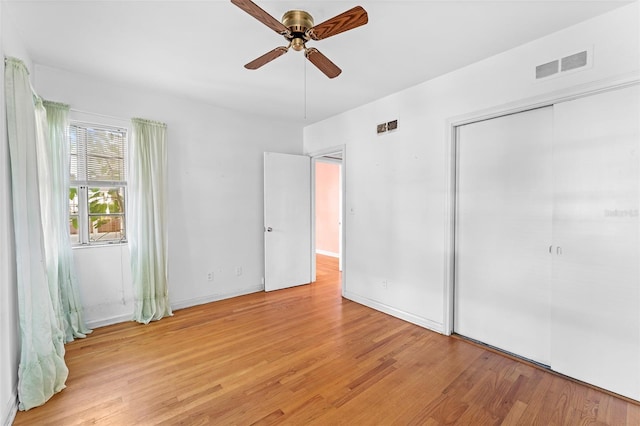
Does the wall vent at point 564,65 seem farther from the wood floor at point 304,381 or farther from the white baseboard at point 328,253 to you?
the white baseboard at point 328,253

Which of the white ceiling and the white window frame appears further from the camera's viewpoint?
the white window frame

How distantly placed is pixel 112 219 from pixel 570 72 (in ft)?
14.9

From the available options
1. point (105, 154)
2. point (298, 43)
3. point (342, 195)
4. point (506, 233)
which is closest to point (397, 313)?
point (506, 233)

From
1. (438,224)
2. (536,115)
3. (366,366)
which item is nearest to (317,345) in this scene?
(366,366)

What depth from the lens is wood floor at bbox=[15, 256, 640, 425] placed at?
1.77 m

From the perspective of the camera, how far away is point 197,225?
3.70m

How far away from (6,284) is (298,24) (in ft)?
8.10

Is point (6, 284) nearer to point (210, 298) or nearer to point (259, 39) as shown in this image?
point (210, 298)

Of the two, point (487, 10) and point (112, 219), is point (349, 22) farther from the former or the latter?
point (112, 219)

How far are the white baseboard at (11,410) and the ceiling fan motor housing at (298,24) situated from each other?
2.89m

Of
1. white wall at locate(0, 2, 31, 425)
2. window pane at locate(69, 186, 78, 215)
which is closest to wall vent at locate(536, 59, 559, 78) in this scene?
white wall at locate(0, 2, 31, 425)

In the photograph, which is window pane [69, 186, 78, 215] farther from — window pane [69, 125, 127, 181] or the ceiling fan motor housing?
the ceiling fan motor housing

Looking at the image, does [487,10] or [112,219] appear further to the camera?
[112,219]

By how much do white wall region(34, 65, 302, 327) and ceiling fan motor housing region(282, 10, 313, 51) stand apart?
7.66 ft
